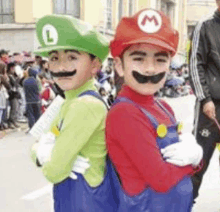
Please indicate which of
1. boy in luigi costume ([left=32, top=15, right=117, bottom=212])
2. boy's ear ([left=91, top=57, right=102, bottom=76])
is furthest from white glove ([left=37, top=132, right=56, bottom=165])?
boy's ear ([left=91, top=57, right=102, bottom=76])

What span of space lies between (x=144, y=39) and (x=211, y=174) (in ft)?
13.2

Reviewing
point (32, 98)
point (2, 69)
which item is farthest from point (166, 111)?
point (32, 98)

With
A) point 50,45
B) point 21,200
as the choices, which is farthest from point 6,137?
point 50,45

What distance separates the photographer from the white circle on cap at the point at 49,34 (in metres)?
2.06

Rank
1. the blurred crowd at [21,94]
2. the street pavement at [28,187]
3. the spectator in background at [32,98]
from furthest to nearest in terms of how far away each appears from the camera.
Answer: the spectator in background at [32,98], the blurred crowd at [21,94], the street pavement at [28,187]

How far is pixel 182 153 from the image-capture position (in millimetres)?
1820

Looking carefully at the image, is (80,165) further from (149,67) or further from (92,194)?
(149,67)

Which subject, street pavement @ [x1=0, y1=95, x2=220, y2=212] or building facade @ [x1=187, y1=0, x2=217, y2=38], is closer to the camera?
street pavement @ [x1=0, y1=95, x2=220, y2=212]

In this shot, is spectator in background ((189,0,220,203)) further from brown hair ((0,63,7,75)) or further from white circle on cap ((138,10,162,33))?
brown hair ((0,63,7,75))

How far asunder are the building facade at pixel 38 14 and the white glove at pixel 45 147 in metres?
13.4

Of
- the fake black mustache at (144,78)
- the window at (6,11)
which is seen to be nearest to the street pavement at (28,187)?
the fake black mustache at (144,78)

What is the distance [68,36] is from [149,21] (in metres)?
0.39

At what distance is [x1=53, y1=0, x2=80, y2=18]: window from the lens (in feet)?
75.9

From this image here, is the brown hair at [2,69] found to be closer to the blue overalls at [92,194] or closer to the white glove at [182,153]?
the blue overalls at [92,194]
